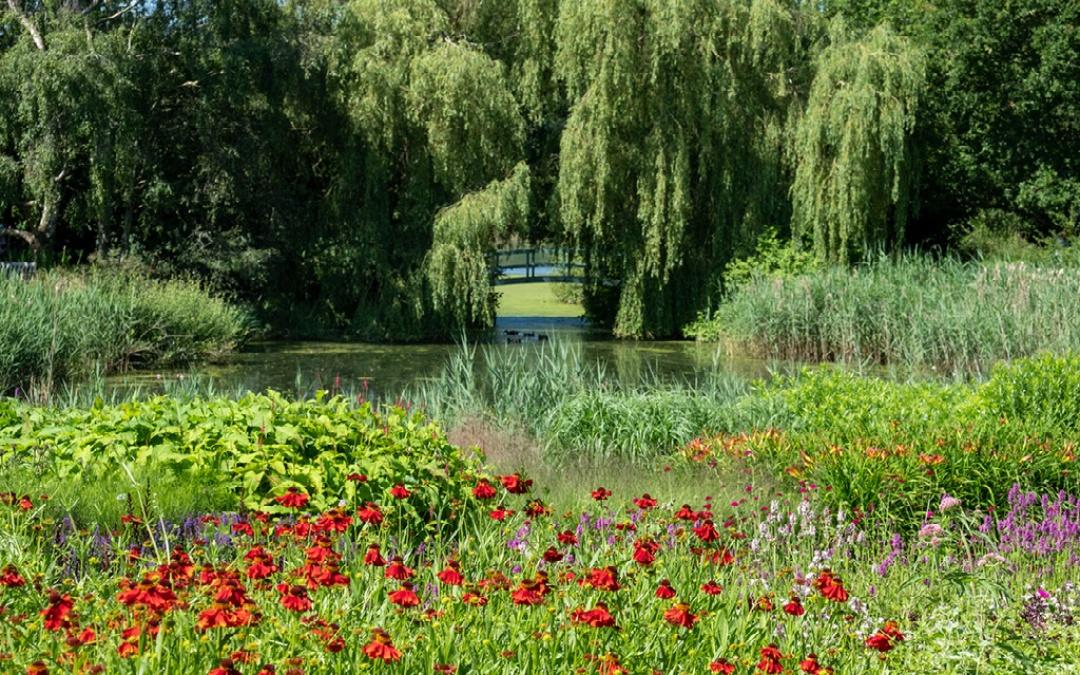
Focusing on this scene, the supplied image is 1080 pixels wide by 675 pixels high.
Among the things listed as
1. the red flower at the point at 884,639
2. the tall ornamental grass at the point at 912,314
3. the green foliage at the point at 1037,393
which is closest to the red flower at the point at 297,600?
the red flower at the point at 884,639

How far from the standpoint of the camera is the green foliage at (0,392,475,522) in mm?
6012

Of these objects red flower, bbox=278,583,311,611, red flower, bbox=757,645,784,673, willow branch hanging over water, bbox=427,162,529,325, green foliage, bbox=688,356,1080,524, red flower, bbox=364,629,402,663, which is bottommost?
green foliage, bbox=688,356,1080,524

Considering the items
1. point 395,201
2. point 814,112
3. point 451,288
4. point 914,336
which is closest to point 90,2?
point 395,201

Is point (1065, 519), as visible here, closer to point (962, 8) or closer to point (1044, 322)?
point (1044, 322)

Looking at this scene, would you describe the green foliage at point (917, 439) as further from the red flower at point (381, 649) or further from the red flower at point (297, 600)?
the red flower at point (381, 649)

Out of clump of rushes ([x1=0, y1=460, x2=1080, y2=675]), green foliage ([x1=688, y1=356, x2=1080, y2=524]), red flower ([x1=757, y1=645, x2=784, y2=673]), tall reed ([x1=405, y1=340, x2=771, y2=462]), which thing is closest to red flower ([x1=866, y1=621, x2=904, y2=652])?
clump of rushes ([x1=0, y1=460, x2=1080, y2=675])

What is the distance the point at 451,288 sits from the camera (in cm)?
2228

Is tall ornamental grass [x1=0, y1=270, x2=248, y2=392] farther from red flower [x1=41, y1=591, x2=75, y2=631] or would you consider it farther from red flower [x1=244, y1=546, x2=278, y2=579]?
red flower [x1=41, y1=591, x2=75, y2=631]

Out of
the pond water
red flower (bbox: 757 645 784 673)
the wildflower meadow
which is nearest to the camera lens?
red flower (bbox: 757 645 784 673)

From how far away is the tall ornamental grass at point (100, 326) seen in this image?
47.1 ft

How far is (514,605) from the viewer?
386 centimetres

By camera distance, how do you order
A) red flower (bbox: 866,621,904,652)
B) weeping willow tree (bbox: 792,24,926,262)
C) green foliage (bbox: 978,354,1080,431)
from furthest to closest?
weeping willow tree (bbox: 792,24,926,262) < green foliage (bbox: 978,354,1080,431) < red flower (bbox: 866,621,904,652)

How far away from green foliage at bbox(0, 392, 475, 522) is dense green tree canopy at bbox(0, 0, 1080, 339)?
1512 centimetres

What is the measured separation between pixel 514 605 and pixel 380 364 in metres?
14.4
